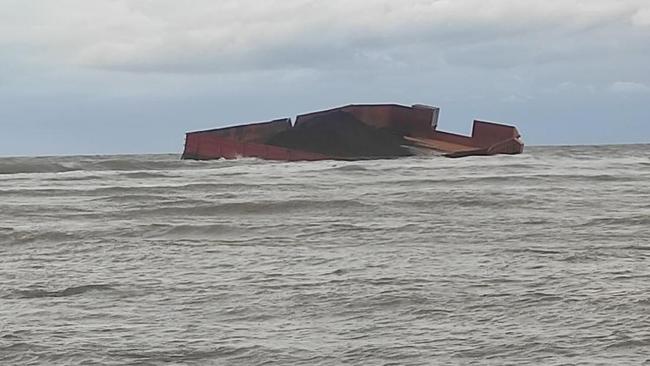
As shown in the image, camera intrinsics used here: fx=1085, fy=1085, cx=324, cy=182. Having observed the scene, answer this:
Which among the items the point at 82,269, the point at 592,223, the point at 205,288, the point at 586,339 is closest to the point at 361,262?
the point at 205,288

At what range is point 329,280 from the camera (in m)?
5.73

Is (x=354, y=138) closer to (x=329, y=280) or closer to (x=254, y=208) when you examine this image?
A: (x=254, y=208)

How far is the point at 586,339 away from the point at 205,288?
214cm

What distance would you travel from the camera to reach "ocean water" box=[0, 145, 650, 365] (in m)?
4.09

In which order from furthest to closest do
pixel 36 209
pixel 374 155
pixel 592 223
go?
pixel 374 155 < pixel 36 209 < pixel 592 223

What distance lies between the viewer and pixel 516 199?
1134cm

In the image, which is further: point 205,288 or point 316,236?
point 316,236

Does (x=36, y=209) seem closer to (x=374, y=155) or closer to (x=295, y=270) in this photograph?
(x=295, y=270)

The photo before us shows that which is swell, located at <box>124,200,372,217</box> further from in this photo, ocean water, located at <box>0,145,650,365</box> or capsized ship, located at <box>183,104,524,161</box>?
capsized ship, located at <box>183,104,524,161</box>

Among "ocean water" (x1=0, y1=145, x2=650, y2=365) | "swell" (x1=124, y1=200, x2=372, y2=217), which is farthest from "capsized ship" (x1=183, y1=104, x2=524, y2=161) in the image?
"swell" (x1=124, y1=200, x2=372, y2=217)

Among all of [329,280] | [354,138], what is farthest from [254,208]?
[354,138]

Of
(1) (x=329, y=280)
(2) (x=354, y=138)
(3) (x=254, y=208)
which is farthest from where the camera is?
(2) (x=354, y=138)

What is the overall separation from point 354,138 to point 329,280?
804 inches

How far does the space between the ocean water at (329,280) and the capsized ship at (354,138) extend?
1332cm
